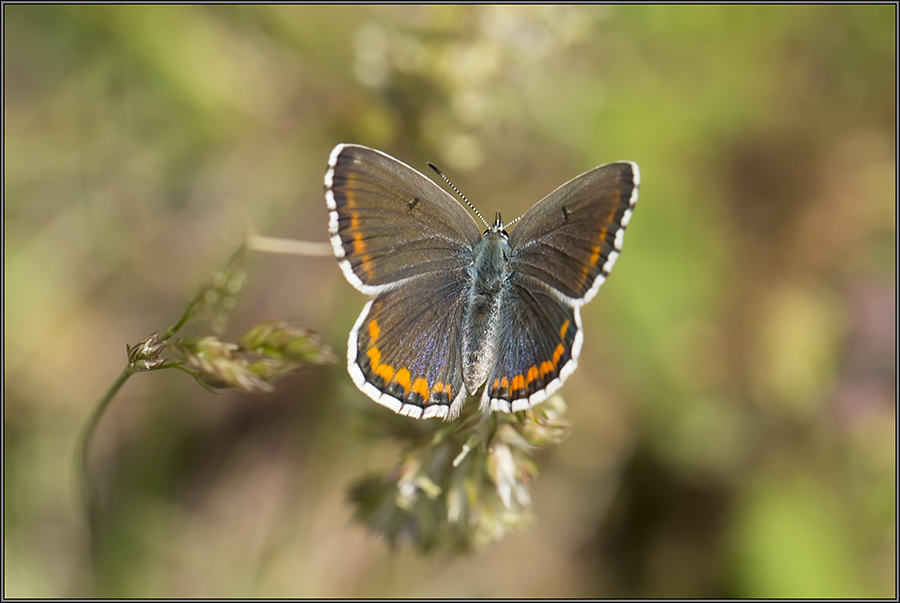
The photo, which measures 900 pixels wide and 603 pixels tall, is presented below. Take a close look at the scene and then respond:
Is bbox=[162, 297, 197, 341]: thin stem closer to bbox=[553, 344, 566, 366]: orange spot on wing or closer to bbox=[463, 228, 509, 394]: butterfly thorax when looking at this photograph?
bbox=[463, 228, 509, 394]: butterfly thorax

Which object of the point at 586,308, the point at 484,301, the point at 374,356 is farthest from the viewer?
the point at 586,308

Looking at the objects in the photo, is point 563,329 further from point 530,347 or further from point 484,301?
point 484,301

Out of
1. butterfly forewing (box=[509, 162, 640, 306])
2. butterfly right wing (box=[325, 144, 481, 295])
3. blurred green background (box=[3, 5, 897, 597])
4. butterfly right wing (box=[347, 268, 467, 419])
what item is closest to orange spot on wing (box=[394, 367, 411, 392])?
butterfly right wing (box=[347, 268, 467, 419])

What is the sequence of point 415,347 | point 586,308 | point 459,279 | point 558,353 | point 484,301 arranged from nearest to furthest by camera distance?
point 558,353
point 415,347
point 484,301
point 459,279
point 586,308

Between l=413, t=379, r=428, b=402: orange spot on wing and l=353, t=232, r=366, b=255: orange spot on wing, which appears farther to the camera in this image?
l=353, t=232, r=366, b=255: orange spot on wing

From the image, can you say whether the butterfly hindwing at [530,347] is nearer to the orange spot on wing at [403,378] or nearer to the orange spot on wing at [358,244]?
the orange spot on wing at [403,378]

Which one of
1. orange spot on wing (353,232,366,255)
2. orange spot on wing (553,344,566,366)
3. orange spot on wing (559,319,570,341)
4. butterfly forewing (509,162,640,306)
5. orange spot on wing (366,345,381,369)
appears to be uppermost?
butterfly forewing (509,162,640,306)

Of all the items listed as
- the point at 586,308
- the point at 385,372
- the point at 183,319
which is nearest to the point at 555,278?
the point at 385,372
